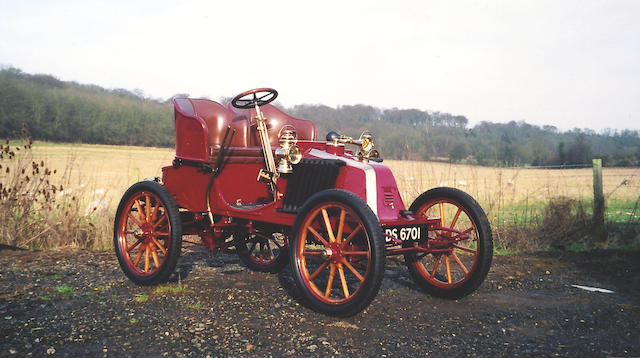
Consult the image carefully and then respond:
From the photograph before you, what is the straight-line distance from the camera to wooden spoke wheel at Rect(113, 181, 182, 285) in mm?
4609

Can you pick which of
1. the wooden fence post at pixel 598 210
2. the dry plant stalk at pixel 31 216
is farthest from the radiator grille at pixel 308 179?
the wooden fence post at pixel 598 210

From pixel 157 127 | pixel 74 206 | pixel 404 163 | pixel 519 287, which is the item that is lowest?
pixel 519 287

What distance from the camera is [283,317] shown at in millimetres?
3881

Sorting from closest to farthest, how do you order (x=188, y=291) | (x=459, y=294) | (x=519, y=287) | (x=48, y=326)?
(x=48, y=326) → (x=459, y=294) → (x=188, y=291) → (x=519, y=287)

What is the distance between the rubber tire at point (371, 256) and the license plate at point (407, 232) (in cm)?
49

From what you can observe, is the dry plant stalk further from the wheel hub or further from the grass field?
the wheel hub

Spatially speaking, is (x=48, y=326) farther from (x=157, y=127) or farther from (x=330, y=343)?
(x=157, y=127)

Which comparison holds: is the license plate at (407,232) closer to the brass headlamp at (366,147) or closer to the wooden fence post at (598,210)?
the brass headlamp at (366,147)

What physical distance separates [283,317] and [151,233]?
183cm

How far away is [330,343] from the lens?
3.30 m

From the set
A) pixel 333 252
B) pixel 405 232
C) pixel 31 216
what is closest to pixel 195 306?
pixel 333 252

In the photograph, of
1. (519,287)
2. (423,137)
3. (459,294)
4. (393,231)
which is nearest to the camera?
(393,231)

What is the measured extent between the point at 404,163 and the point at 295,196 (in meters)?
5.99

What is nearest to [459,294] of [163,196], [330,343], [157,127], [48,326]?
[330,343]
